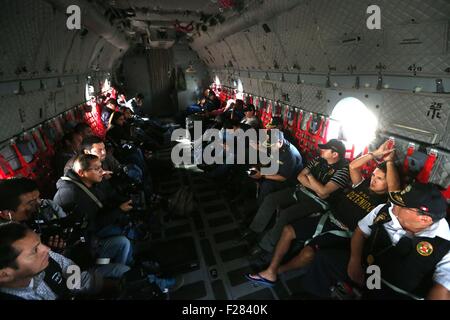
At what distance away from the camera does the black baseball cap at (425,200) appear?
184 cm

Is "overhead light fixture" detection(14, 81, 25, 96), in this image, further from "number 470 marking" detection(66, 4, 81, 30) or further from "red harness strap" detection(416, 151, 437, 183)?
"red harness strap" detection(416, 151, 437, 183)

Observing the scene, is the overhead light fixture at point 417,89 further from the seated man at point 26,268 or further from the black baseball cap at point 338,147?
the seated man at point 26,268

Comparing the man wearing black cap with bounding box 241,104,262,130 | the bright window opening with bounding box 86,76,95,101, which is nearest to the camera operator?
the man wearing black cap with bounding box 241,104,262,130

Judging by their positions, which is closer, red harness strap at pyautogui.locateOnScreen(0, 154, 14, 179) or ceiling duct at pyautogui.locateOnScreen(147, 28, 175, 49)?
red harness strap at pyautogui.locateOnScreen(0, 154, 14, 179)

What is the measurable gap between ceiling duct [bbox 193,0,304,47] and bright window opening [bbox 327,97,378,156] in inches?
65.3

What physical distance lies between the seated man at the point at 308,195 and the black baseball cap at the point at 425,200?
1.24 m

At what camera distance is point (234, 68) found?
29.6 feet

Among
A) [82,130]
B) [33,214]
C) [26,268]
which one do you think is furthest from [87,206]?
[82,130]

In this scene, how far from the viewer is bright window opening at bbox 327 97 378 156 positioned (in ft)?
10.8

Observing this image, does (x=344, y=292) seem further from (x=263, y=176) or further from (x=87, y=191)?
(x=87, y=191)

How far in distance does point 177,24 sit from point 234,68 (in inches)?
97.0

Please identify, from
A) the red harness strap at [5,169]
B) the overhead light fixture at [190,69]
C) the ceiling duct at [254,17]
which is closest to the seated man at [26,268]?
the red harness strap at [5,169]

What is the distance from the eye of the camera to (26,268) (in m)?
1.61
